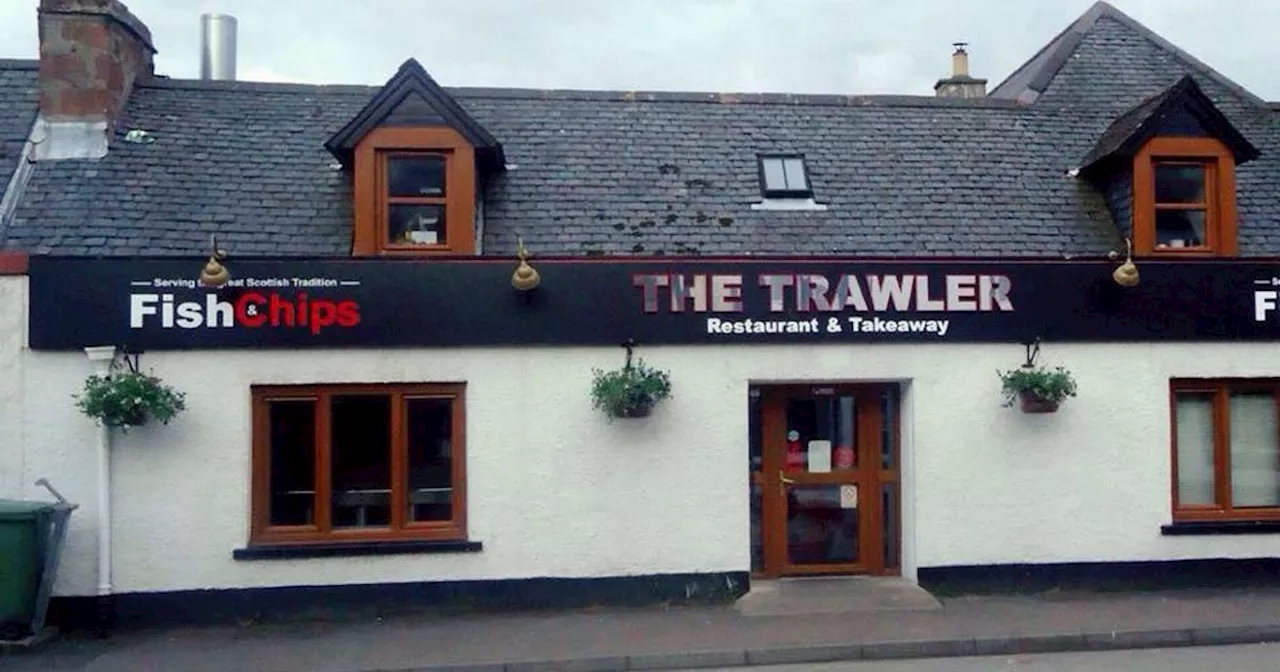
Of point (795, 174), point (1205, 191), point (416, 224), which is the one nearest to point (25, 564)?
point (416, 224)

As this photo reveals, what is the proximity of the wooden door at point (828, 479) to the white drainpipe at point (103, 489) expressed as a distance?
6384 mm

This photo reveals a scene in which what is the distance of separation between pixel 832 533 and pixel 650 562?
216 cm

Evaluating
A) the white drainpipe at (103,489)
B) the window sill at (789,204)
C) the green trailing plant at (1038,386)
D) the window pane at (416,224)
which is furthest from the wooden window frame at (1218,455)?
the white drainpipe at (103,489)

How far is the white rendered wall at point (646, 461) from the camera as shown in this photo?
10.7m

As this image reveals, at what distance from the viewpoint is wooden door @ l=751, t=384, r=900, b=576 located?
1202cm

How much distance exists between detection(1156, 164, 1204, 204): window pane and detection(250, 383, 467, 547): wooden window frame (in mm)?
8087

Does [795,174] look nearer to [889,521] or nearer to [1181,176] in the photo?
[889,521]

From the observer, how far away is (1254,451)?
12188 millimetres

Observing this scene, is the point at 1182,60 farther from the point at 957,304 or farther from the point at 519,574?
the point at 519,574

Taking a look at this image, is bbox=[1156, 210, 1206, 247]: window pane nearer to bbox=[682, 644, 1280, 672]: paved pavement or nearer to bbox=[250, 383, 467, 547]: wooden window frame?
bbox=[682, 644, 1280, 672]: paved pavement

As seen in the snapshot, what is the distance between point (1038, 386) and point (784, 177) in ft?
12.6

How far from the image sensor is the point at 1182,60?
52.2ft

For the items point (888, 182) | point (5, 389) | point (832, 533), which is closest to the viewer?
point (5, 389)

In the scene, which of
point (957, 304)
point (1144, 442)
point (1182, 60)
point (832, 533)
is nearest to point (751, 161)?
point (957, 304)
